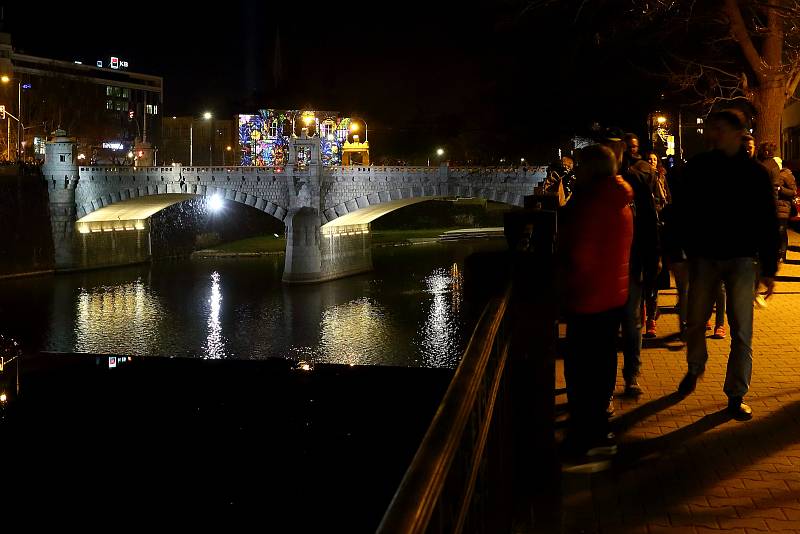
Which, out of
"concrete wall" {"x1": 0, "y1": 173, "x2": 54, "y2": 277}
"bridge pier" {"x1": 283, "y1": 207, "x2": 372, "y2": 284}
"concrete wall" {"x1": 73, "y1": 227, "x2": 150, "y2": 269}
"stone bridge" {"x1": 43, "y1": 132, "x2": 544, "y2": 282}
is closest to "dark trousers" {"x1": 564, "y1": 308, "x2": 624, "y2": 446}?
"stone bridge" {"x1": 43, "y1": 132, "x2": 544, "y2": 282}

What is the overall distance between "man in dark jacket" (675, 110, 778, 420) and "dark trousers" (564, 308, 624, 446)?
121 cm

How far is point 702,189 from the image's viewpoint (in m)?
5.20

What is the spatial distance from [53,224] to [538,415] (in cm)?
4314

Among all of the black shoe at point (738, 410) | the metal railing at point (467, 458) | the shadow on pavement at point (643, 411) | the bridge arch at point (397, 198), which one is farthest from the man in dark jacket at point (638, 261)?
the bridge arch at point (397, 198)

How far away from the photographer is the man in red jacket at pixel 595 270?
4281 millimetres

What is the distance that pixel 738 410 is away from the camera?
5.45 metres

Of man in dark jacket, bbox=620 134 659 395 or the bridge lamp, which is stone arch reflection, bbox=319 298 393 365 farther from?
the bridge lamp

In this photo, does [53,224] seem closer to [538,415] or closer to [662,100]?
[662,100]

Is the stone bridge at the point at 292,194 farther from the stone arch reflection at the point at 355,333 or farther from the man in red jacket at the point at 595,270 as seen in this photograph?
the man in red jacket at the point at 595,270

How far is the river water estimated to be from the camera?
25.5 meters

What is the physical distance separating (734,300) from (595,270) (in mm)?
1468

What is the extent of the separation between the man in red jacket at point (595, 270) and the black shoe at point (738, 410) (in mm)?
1510

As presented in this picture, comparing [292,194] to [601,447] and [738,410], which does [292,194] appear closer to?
[738,410]

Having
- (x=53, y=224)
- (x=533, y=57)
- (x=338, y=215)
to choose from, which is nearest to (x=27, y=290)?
(x=53, y=224)
